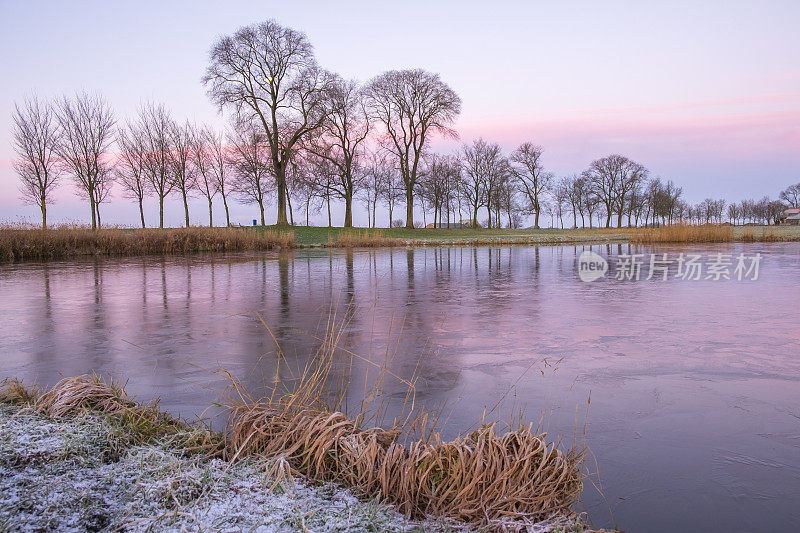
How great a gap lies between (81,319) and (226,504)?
573 centimetres

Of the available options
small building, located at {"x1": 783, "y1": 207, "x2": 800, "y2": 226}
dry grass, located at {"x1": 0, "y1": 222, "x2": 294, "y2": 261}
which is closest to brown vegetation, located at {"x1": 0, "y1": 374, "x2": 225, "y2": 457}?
dry grass, located at {"x1": 0, "y1": 222, "x2": 294, "y2": 261}

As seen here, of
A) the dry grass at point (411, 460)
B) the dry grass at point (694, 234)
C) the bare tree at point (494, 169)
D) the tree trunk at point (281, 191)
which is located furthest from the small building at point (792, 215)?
the dry grass at point (411, 460)

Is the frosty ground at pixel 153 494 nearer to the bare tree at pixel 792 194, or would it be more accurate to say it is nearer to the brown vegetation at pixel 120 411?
the brown vegetation at pixel 120 411

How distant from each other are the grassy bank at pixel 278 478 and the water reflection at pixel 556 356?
40 cm

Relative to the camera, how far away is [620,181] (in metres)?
70.2

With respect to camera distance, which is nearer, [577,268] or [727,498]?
[727,498]

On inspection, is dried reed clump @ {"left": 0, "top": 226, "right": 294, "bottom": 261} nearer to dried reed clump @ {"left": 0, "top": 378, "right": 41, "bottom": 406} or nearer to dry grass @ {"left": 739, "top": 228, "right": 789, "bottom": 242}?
dried reed clump @ {"left": 0, "top": 378, "right": 41, "bottom": 406}

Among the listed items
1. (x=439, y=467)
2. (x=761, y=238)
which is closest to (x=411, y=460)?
(x=439, y=467)

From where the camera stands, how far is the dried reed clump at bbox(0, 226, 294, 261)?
18595 millimetres

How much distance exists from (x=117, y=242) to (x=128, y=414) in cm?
2075

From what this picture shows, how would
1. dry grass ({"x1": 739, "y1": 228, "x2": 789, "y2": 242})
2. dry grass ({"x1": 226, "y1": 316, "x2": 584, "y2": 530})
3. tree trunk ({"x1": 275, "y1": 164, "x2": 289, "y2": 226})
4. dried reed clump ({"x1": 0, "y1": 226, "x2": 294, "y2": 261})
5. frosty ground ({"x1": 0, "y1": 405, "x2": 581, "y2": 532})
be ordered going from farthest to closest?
tree trunk ({"x1": 275, "y1": 164, "x2": 289, "y2": 226}) < dry grass ({"x1": 739, "y1": 228, "x2": 789, "y2": 242}) < dried reed clump ({"x1": 0, "y1": 226, "x2": 294, "y2": 261}) < dry grass ({"x1": 226, "y1": 316, "x2": 584, "y2": 530}) < frosty ground ({"x1": 0, "y1": 405, "x2": 581, "y2": 532})

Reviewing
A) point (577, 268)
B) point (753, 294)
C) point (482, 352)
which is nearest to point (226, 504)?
point (482, 352)

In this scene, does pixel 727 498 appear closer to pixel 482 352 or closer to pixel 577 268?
pixel 482 352

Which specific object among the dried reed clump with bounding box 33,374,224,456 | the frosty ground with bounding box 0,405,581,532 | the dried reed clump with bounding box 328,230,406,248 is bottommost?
the frosty ground with bounding box 0,405,581,532
